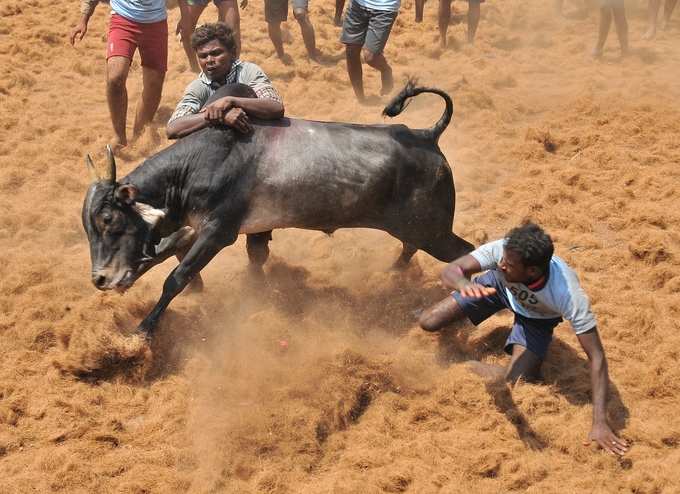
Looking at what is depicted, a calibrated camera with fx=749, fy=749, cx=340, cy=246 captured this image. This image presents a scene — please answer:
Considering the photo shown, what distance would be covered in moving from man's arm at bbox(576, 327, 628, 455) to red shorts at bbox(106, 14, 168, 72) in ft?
15.6

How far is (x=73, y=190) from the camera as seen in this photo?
6.41 metres

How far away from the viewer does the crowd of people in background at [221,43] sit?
4848mm

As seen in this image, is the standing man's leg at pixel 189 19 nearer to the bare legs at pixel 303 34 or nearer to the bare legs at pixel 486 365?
the bare legs at pixel 303 34

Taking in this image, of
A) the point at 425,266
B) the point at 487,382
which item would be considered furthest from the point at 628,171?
the point at 487,382

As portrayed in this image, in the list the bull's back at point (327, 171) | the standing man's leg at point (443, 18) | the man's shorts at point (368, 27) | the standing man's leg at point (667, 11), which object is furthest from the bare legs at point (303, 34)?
A: the standing man's leg at point (667, 11)

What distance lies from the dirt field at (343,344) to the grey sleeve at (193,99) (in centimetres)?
126

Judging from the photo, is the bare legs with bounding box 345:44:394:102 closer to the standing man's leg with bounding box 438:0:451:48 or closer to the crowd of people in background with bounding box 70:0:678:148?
the crowd of people in background with bounding box 70:0:678:148

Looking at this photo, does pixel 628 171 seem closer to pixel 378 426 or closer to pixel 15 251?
pixel 378 426

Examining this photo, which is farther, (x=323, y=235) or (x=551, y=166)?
(x=551, y=166)

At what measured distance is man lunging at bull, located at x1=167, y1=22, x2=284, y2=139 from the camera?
4402mm

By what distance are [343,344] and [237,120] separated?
4.94 ft

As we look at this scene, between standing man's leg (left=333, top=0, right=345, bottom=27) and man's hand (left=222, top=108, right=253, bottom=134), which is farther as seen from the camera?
standing man's leg (left=333, top=0, right=345, bottom=27)

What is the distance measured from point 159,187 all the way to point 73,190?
7.76ft

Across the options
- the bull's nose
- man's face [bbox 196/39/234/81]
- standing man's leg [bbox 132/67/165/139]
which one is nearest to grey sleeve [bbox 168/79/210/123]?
man's face [bbox 196/39/234/81]
